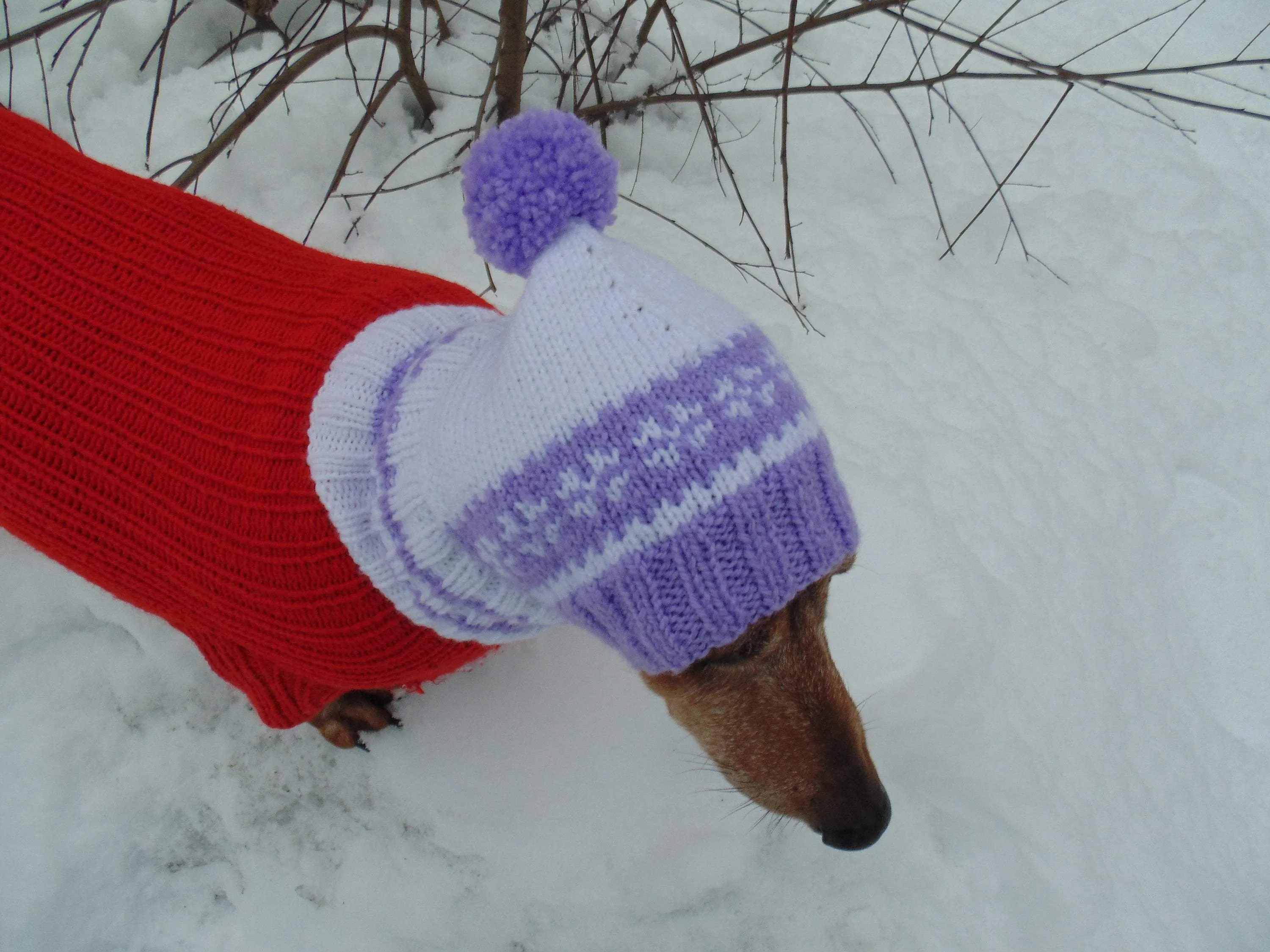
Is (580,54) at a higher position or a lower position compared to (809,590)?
higher

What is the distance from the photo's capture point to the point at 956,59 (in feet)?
8.55

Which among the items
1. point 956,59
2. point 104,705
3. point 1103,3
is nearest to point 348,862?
point 104,705

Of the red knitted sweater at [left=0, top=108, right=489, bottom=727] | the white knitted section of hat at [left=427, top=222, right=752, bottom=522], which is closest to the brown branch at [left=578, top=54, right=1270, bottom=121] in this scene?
the white knitted section of hat at [left=427, top=222, right=752, bottom=522]

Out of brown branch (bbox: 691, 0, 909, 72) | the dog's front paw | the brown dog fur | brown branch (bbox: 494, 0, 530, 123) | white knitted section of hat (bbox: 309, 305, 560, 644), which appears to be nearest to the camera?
white knitted section of hat (bbox: 309, 305, 560, 644)

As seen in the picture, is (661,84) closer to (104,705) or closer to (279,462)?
(279,462)

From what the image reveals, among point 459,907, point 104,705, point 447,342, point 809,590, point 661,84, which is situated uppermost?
point 661,84

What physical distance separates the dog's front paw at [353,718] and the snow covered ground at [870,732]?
58 mm

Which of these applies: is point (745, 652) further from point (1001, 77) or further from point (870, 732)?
point (1001, 77)

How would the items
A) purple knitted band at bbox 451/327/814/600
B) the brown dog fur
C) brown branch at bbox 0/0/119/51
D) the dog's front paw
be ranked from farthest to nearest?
the dog's front paw < brown branch at bbox 0/0/119/51 < the brown dog fur < purple knitted band at bbox 451/327/814/600

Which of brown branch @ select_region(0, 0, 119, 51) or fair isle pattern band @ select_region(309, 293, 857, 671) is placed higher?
brown branch @ select_region(0, 0, 119, 51)

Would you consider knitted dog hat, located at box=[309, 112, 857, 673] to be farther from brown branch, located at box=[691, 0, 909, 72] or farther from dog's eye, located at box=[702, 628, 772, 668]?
brown branch, located at box=[691, 0, 909, 72]

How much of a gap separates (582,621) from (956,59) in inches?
97.5

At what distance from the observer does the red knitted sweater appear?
1.20 m

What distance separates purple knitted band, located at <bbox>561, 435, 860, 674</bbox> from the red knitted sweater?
0.45m
